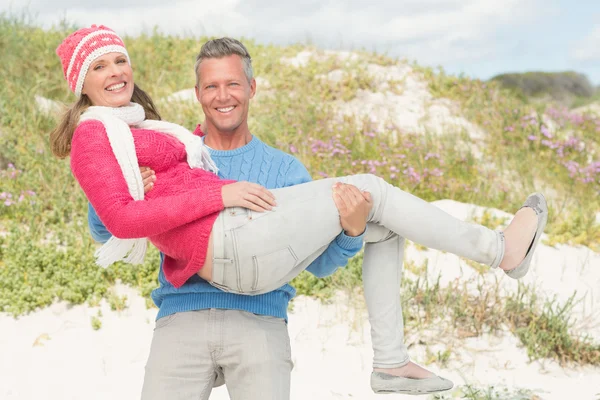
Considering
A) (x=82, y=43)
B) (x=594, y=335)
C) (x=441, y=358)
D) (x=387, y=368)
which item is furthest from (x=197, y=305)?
(x=594, y=335)

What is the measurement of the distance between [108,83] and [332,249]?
1.31 m

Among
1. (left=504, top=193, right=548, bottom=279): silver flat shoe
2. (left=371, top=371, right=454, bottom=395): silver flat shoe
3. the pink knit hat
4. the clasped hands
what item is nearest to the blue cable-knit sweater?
the clasped hands

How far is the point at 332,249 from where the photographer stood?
9.41ft

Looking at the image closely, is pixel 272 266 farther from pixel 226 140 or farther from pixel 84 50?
pixel 84 50

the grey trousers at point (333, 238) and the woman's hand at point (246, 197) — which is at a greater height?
the woman's hand at point (246, 197)

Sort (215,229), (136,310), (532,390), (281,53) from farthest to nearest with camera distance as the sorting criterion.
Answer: (281,53) → (136,310) → (532,390) → (215,229)

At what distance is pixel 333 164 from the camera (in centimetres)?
792

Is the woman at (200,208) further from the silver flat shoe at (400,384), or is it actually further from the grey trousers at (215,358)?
the grey trousers at (215,358)

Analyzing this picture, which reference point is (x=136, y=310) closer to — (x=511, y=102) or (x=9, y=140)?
(x=9, y=140)

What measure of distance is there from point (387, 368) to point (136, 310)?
126 inches

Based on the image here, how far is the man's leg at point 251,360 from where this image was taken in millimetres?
2695

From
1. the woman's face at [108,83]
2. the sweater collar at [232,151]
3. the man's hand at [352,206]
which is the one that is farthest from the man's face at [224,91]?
the man's hand at [352,206]

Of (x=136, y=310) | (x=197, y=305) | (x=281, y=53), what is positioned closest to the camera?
(x=197, y=305)

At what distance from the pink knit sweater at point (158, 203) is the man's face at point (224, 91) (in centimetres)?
39
